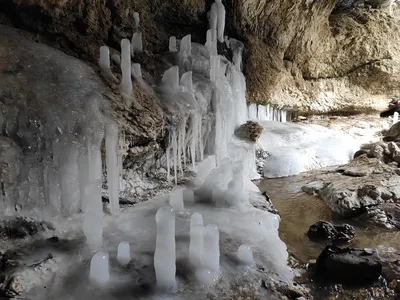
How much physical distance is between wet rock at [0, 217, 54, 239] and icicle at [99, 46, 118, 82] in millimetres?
2339

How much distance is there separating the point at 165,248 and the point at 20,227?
2.00 m

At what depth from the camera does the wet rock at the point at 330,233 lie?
208 inches

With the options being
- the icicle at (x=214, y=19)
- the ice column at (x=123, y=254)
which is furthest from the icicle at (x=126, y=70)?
the icicle at (x=214, y=19)

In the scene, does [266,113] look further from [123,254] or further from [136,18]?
[123,254]

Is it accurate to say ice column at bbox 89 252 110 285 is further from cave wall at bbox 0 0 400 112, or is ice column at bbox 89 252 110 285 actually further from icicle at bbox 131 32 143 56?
icicle at bbox 131 32 143 56

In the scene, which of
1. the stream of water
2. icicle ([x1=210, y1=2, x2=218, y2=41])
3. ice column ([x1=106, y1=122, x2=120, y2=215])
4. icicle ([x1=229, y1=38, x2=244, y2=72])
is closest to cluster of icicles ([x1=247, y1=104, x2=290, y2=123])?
icicle ([x1=229, y1=38, x2=244, y2=72])

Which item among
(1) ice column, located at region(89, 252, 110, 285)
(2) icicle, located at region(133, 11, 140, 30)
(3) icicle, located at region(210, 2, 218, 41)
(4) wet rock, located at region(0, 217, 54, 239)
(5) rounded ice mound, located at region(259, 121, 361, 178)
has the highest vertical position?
(3) icicle, located at region(210, 2, 218, 41)

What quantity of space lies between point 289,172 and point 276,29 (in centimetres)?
476

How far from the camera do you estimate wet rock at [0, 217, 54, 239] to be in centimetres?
415

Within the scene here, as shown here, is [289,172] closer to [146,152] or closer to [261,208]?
[261,208]

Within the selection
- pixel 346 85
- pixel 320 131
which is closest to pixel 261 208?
pixel 320 131

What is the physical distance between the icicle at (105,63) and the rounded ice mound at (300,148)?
4.95 m

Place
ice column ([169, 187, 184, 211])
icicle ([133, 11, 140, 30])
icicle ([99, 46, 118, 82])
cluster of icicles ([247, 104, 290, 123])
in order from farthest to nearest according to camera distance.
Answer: cluster of icicles ([247, 104, 290, 123])
icicle ([133, 11, 140, 30])
icicle ([99, 46, 118, 82])
ice column ([169, 187, 184, 211])

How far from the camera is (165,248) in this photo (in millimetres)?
3289
